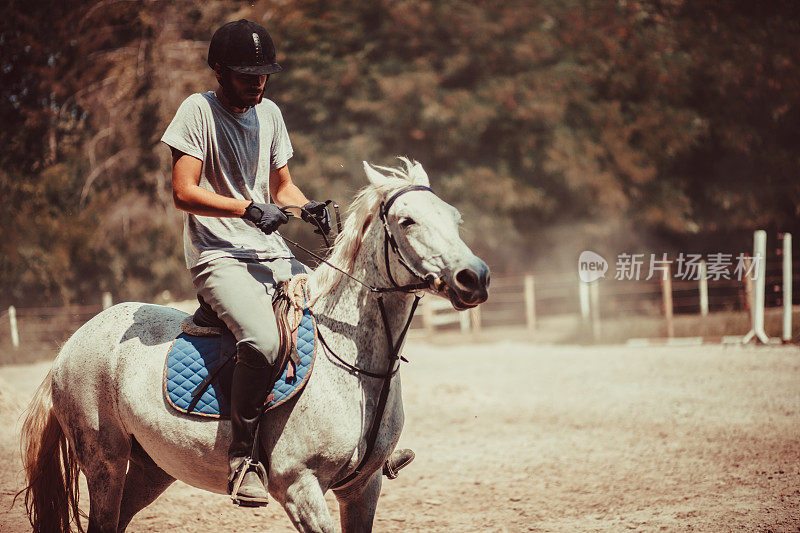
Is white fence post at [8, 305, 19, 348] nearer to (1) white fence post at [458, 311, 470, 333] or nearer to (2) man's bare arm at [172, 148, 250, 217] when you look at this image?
(1) white fence post at [458, 311, 470, 333]

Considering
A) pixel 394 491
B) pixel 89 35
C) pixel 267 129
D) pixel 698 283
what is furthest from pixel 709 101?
pixel 267 129

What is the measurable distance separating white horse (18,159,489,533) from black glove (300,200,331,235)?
105 millimetres

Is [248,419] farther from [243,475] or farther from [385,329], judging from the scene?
[385,329]

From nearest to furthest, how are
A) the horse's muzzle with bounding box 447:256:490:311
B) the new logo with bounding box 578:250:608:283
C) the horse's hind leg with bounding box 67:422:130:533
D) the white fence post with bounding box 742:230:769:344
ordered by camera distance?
the horse's muzzle with bounding box 447:256:490:311, the horse's hind leg with bounding box 67:422:130:533, the white fence post with bounding box 742:230:769:344, the new logo with bounding box 578:250:608:283

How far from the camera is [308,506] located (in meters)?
3.09

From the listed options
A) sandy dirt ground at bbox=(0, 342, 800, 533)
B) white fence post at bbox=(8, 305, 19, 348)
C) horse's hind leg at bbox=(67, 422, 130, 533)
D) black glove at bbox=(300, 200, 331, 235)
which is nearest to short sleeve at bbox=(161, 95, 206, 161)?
black glove at bbox=(300, 200, 331, 235)

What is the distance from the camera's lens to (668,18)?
23.4m

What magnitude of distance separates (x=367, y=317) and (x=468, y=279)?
0.68m

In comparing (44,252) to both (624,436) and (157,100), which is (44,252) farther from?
(624,436)

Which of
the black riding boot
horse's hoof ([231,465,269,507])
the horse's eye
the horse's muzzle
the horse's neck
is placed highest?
the horse's eye

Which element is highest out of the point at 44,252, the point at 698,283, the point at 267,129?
the point at 267,129

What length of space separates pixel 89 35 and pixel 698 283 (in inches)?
688

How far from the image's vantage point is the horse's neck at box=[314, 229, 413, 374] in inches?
129

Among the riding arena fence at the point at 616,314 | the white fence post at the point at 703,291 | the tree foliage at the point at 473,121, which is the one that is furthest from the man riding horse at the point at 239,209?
the tree foliage at the point at 473,121
